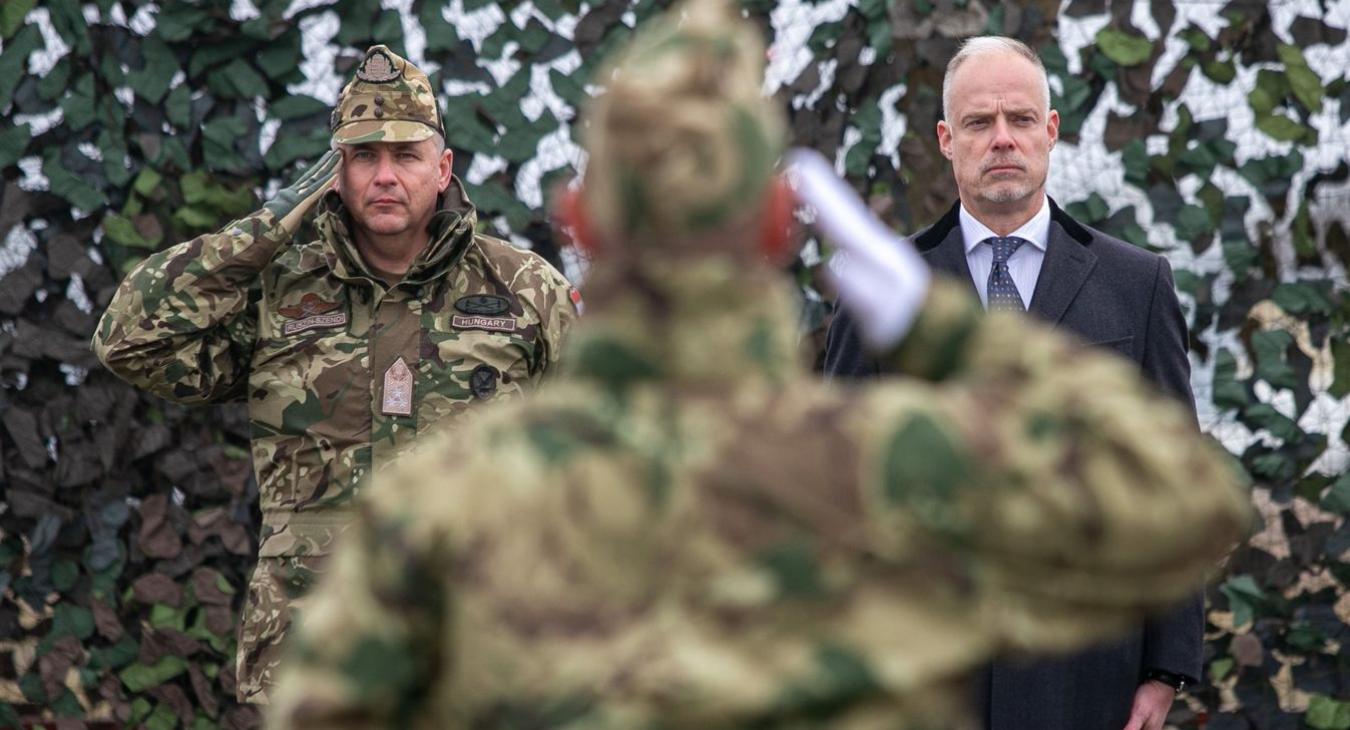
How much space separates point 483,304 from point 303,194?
0.52 m

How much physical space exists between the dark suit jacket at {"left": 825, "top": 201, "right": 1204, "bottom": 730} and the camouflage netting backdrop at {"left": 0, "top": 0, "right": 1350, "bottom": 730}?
1124 mm

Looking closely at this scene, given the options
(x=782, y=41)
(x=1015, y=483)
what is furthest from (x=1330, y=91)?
(x=1015, y=483)

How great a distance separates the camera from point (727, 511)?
1942 millimetres

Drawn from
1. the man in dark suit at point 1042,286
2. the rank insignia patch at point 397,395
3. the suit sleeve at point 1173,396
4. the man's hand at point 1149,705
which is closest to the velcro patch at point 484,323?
the rank insignia patch at point 397,395

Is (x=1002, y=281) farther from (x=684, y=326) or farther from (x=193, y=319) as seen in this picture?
(x=684, y=326)

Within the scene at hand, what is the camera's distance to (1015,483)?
1926 millimetres

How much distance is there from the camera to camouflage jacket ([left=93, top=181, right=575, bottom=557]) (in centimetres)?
436

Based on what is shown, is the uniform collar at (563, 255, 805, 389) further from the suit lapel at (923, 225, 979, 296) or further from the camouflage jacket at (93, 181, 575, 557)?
the camouflage jacket at (93, 181, 575, 557)

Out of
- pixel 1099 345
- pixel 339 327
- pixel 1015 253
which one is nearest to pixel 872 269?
pixel 1099 345

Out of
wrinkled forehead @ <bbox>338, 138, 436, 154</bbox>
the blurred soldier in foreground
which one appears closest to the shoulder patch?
wrinkled forehead @ <bbox>338, 138, 436, 154</bbox>

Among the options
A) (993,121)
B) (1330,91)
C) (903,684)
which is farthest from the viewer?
(1330,91)

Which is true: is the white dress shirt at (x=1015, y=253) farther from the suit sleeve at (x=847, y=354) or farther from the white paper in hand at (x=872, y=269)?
the white paper in hand at (x=872, y=269)

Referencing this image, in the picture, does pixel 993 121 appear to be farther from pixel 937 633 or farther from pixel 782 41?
pixel 937 633

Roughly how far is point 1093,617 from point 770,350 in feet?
1.44
